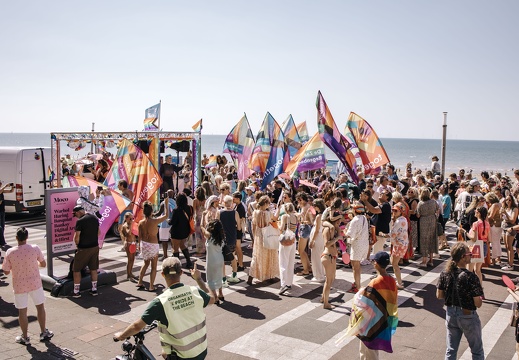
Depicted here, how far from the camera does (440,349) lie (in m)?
6.70

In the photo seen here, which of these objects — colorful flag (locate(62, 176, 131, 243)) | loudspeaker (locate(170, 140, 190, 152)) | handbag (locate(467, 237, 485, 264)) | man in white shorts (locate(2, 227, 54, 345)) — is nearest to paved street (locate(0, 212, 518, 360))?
man in white shorts (locate(2, 227, 54, 345))

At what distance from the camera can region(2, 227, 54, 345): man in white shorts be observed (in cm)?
677

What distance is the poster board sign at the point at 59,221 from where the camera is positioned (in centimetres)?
919

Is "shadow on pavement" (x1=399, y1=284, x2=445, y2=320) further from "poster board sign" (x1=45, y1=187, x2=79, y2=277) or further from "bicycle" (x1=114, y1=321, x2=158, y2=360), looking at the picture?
"poster board sign" (x1=45, y1=187, x2=79, y2=277)

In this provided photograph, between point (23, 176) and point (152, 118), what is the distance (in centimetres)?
483

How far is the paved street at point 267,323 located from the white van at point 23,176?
762cm

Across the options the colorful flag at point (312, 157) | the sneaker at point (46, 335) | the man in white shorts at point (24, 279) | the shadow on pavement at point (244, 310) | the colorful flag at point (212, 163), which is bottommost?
the shadow on pavement at point (244, 310)

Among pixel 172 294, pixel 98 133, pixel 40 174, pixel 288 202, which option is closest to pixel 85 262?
pixel 288 202

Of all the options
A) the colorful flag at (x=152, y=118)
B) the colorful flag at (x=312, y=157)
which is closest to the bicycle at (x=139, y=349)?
the colorful flag at (x=312, y=157)

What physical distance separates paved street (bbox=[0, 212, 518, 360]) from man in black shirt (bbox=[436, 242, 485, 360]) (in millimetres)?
1049

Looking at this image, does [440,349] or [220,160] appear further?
[220,160]

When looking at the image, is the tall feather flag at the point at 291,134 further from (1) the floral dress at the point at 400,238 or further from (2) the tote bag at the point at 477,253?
(2) the tote bag at the point at 477,253

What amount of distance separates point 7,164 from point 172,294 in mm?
14872

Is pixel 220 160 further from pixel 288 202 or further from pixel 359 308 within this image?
pixel 359 308
